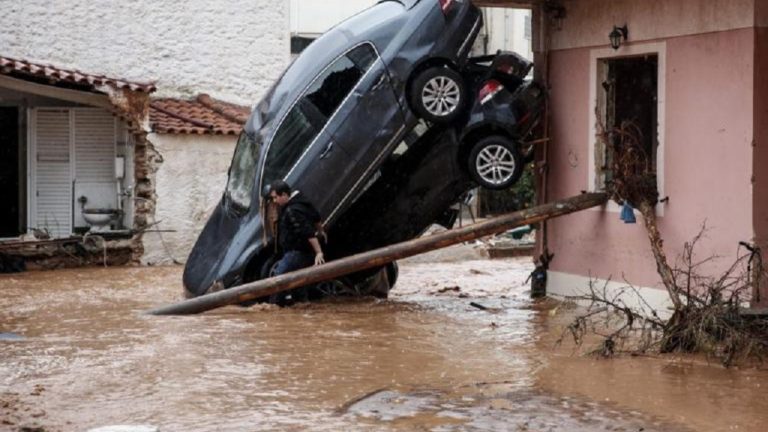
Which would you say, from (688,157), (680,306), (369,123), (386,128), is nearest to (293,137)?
(369,123)

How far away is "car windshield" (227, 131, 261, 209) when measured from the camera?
16250 millimetres

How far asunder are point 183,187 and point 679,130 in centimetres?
1148

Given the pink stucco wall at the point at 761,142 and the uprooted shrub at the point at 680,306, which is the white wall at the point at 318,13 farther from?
the pink stucco wall at the point at 761,142

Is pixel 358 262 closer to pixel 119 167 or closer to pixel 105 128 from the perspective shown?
pixel 119 167

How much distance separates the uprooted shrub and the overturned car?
1550 millimetres

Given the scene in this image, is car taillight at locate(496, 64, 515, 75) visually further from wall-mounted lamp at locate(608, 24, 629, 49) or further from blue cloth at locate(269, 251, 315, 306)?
blue cloth at locate(269, 251, 315, 306)

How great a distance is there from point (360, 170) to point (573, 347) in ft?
12.9

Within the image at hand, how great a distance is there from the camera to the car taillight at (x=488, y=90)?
52.4 feet

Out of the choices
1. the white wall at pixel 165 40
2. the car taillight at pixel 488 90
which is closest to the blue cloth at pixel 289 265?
the car taillight at pixel 488 90

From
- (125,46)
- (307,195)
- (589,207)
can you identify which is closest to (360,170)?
(307,195)

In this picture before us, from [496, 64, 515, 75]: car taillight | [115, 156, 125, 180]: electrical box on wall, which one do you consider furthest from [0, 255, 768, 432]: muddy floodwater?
[115, 156, 125, 180]: electrical box on wall

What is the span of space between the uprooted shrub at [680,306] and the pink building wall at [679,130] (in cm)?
25

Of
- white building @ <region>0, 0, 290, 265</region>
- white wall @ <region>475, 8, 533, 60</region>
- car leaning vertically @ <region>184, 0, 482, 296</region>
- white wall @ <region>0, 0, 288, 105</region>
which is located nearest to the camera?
car leaning vertically @ <region>184, 0, 482, 296</region>

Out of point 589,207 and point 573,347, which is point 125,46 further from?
point 573,347
